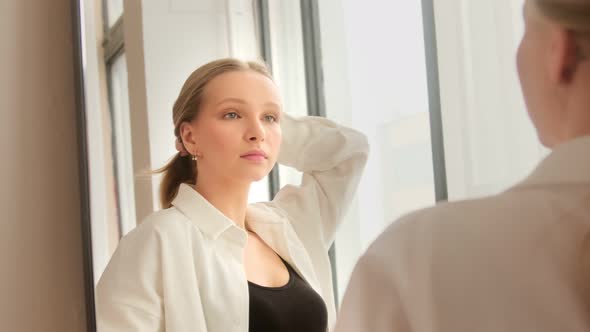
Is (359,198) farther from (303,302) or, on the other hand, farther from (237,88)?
(237,88)

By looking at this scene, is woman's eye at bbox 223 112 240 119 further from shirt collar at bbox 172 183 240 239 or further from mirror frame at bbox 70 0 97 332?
mirror frame at bbox 70 0 97 332

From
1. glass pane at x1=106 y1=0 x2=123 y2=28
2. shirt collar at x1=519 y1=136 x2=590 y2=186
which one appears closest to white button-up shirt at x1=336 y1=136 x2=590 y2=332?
shirt collar at x1=519 y1=136 x2=590 y2=186

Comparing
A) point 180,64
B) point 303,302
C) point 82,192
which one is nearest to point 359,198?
point 303,302

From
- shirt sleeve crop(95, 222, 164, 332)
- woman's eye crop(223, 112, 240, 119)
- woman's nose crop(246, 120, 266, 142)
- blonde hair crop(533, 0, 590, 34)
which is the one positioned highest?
blonde hair crop(533, 0, 590, 34)

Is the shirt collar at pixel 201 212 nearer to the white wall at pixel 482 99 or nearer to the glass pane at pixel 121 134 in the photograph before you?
the glass pane at pixel 121 134

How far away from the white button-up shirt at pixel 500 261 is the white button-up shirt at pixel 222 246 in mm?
246

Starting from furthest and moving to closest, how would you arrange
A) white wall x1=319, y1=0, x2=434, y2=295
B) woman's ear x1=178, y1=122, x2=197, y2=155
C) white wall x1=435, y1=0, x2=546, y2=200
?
woman's ear x1=178, y1=122, x2=197, y2=155
white wall x1=319, y1=0, x2=434, y2=295
white wall x1=435, y1=0, x2=546, y2=200

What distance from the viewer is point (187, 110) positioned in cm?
113

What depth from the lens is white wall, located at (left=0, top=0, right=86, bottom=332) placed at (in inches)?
Answer: 50.1

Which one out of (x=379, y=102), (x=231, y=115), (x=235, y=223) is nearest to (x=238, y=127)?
(x=231, y=115)

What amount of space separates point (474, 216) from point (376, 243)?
9 cm

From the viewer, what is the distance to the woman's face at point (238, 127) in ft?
3.31

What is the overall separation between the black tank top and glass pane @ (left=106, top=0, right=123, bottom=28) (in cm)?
55

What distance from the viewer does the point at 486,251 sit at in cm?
61
